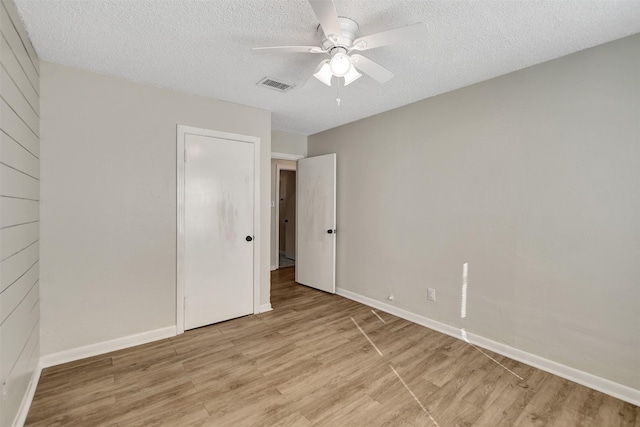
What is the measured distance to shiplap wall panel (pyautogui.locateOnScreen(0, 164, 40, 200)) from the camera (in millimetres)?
1522

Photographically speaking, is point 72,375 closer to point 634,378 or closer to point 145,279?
point 145,279

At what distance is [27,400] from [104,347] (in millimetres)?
685

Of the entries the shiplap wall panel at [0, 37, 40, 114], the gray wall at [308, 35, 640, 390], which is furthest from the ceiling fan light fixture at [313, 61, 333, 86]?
the shiplap wall panel at [0, 37, 40, 114]

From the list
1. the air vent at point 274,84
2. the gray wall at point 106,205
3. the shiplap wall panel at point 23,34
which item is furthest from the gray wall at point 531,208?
the shiplap wall panel at point 23,34

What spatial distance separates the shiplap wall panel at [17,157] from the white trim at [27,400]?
1.43m

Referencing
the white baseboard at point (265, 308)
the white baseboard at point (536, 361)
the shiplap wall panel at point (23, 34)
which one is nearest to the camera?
the shiplap wall panel at point (23, 34)

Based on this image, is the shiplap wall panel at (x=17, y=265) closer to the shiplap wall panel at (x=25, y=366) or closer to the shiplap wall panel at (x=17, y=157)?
the shiplap wall panel at (x=25, y=366)

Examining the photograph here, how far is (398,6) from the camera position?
5.42 ft

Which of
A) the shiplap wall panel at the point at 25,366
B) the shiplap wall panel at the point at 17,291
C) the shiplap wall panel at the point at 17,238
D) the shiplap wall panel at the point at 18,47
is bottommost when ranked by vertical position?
the shiplap wall panel at the point at 25,366

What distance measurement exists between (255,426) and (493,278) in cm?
226

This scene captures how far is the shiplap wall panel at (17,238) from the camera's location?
1.49 metres

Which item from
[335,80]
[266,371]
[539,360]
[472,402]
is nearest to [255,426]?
[266,371]

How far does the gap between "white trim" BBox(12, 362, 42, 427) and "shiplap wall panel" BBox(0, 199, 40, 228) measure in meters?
1.10

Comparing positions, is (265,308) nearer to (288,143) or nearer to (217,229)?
(217,229)
